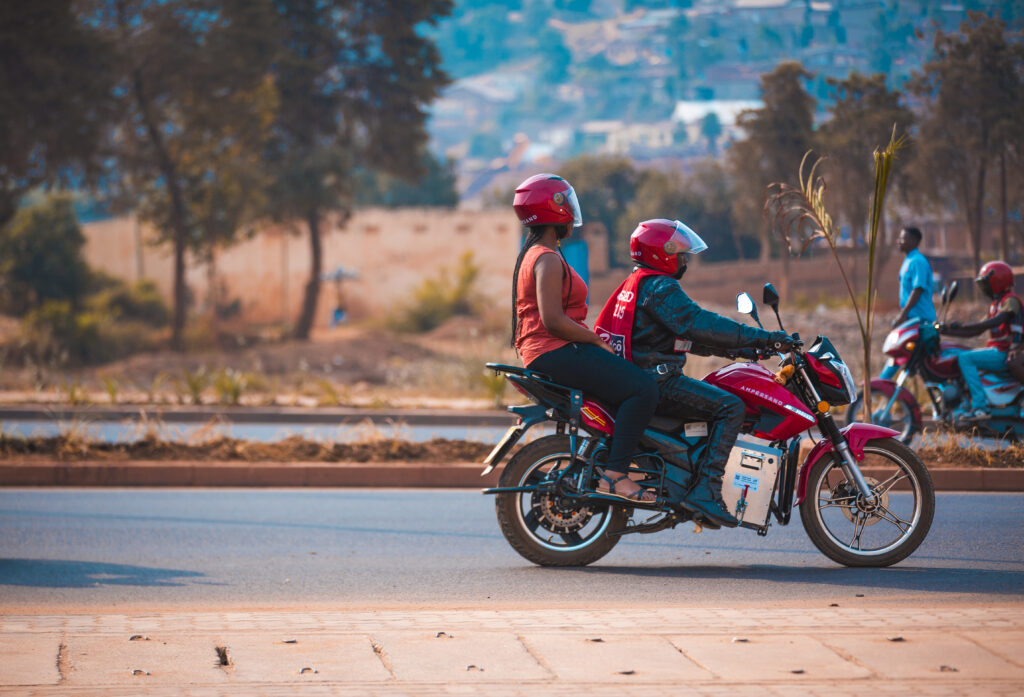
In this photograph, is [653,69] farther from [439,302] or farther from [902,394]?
[902,394]

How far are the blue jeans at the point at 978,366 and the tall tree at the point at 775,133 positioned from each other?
11177mm

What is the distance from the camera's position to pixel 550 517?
22.7 ft

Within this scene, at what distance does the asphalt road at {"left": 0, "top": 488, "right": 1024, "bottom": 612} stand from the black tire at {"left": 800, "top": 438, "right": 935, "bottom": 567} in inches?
5.2

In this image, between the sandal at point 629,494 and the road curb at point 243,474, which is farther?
the road curb at point 243,474

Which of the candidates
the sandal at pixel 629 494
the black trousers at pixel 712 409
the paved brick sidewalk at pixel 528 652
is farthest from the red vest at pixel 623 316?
the paved brick sidewalk at pixel 528 652

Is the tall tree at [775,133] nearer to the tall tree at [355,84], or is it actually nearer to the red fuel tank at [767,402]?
the tall tree at [355,84]

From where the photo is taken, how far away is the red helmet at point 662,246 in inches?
268

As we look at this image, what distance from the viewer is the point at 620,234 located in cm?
4378

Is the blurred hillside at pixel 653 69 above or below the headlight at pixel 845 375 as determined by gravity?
above

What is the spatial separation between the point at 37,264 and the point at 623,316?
34380mm

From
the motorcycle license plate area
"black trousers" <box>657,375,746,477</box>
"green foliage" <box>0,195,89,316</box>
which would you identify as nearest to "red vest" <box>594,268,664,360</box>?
"black trousers" <box>657,375,746,477</box>

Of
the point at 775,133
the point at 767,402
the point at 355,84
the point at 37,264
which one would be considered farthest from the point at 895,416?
the point at 37,264

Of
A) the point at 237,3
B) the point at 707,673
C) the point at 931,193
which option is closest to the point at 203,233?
the point at 237,3

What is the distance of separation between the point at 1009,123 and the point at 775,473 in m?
14.6
